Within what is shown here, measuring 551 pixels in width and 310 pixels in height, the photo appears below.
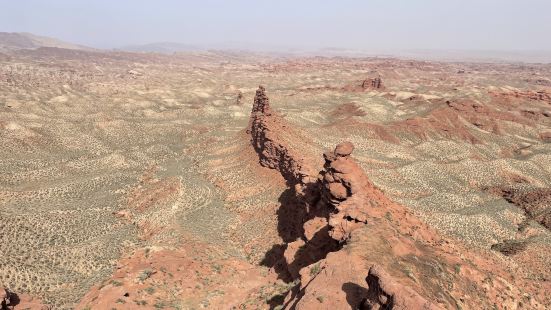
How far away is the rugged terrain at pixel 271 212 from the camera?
25.8 metres

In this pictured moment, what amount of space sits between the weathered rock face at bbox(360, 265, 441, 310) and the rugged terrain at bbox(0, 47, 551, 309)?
0.31 ft

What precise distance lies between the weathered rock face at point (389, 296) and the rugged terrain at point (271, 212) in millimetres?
95

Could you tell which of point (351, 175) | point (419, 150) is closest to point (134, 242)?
point (351, 175)

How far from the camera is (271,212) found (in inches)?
1729

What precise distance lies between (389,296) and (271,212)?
91.7ft

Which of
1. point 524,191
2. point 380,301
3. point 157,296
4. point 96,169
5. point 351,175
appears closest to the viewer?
point 380,301

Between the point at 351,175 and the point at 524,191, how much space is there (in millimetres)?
39364

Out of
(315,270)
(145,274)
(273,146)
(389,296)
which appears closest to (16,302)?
(145,274)

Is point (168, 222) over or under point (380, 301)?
under

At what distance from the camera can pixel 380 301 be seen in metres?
16.8

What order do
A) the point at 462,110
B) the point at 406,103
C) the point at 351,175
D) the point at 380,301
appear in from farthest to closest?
the point at 406,103, the point at 462,110, the point at 351,175, the point at 380,301

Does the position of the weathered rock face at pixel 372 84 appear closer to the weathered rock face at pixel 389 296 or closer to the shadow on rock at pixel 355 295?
the shadow on rock at pixel 355 295

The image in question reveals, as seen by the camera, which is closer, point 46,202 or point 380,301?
point 380,301

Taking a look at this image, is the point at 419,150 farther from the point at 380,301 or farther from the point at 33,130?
the point at 33,130
